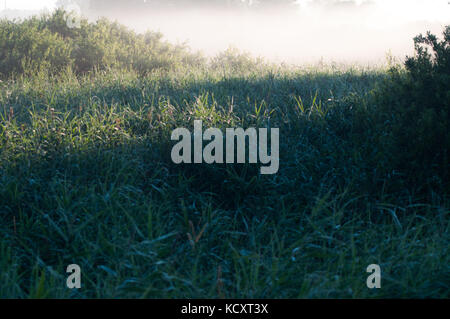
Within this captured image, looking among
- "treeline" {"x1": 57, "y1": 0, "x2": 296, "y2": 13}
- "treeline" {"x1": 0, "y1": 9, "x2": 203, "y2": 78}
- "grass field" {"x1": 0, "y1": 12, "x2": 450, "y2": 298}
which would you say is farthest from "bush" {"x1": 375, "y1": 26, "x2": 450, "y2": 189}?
"treeline" {"x1": 57, "y1": 0, "x2": 296, "y2": 13}

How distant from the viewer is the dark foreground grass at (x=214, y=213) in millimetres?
2766

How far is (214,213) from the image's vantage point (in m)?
3.49

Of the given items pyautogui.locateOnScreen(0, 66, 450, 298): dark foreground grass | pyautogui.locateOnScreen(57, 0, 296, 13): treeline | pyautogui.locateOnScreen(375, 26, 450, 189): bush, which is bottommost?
pyautogui.locateOnScreen(0, 66, 450, 298): dark foreground grass

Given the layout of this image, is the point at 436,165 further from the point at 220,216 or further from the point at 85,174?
the point at 85,174

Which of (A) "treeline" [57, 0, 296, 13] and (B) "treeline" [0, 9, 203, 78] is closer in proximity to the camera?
(B) "treeline" [0, 9, 203, 78]

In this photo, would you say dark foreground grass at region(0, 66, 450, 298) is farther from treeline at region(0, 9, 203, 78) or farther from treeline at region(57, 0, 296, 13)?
treeline at region(57, 0, 296, 13)

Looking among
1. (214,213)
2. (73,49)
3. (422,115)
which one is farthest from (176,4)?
(214,213)

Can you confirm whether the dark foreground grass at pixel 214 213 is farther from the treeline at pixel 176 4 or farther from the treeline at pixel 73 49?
the treeline at pixel 176 4

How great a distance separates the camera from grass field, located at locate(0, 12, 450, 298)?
2.77 metres

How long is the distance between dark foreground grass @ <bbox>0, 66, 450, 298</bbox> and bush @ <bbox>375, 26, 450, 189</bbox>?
0.17 m

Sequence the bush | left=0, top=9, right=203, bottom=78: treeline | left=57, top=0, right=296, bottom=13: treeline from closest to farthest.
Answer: the bush
left=0, top=9, right=203, bottom=78: treeline
left=57, top=0, right=296, bottom=13: treeline

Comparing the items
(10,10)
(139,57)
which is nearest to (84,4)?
(139,57)

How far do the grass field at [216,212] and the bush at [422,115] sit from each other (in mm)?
112

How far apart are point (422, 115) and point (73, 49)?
321 inches
